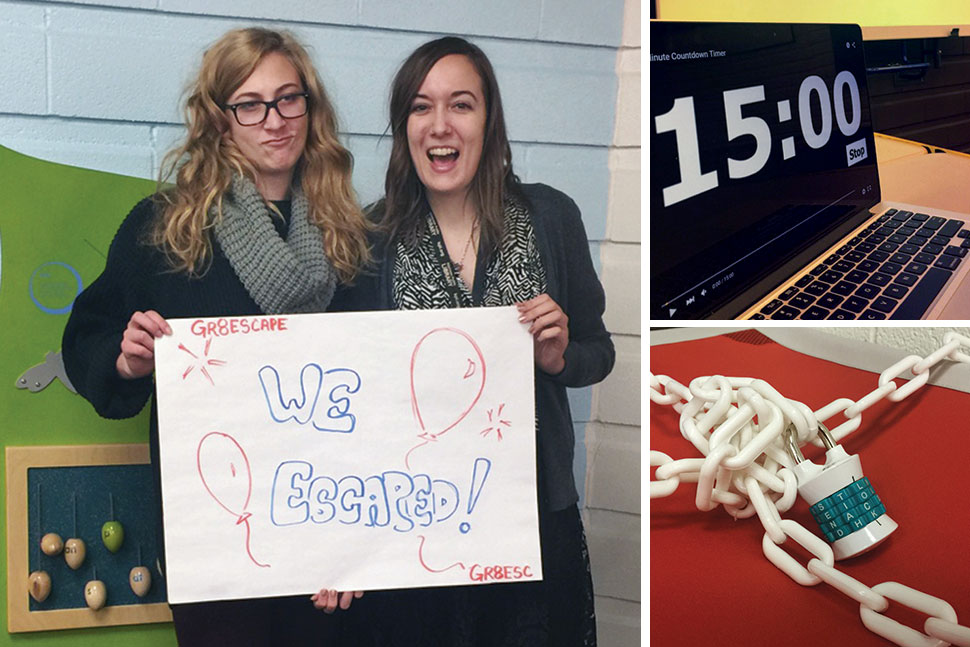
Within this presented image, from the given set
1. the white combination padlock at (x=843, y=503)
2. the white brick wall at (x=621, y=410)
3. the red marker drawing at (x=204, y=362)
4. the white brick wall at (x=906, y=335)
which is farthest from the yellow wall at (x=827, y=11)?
the red marker drawing at (x=204, y=362)

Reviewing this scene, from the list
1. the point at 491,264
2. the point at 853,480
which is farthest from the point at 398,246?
the point at 853,480

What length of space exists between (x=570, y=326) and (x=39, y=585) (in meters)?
0.70

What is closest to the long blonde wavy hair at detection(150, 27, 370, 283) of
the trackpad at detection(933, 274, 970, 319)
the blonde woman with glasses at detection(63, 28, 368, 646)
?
the blonde woman with glasses at detection(63, 28, 368, 646)

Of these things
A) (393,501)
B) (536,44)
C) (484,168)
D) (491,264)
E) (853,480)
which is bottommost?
(393,501)

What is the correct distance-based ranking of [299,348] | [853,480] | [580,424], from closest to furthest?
[853,480] < [299,348] < [580,424]

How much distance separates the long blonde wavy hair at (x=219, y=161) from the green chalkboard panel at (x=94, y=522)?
28 cm

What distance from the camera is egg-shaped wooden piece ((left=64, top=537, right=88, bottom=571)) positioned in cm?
94

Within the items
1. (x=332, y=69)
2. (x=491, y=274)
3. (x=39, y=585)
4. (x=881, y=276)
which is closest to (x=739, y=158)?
(x=881, y=276)

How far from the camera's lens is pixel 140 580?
37.5 inches

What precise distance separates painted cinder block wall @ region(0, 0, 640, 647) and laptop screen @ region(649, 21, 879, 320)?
0.18m

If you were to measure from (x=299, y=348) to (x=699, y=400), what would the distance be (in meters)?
0.46

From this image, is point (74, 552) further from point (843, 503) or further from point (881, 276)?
point (881, 276)

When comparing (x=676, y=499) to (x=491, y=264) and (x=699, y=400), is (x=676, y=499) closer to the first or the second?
(x=699, y=400)

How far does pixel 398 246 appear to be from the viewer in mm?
970
